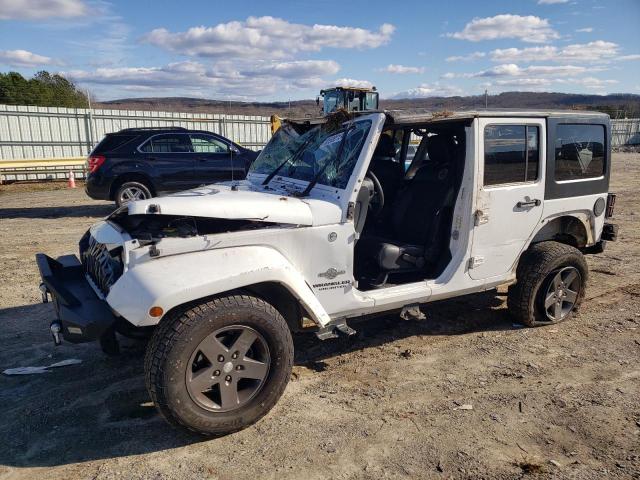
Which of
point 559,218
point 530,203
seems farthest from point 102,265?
point 559,218

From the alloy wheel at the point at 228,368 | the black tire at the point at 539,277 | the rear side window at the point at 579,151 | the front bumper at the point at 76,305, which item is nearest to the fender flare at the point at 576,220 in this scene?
the black tire at the point at 539,277

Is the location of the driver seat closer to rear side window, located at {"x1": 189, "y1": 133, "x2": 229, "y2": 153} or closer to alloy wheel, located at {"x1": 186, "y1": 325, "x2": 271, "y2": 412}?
alloy wheel, located at {"x1": 186, "y1": 325, "x2": 271, "y2": 412}

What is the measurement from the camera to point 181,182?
1129cm

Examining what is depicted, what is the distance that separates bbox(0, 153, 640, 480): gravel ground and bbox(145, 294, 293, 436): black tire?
0.15 meters

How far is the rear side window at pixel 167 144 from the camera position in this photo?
11109mm

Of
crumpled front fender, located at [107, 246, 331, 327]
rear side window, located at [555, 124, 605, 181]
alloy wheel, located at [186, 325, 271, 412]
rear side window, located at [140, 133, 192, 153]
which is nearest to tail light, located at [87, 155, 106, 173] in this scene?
rear side window, located at [140, 133, 192, 153]

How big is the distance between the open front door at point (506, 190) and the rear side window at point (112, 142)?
887 centimetres

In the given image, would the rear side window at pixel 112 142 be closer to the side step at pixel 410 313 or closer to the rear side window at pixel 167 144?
the rear side window at pixel 167 144

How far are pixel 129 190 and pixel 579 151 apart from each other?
901 centimetres

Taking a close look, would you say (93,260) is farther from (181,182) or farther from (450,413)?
(181,182)

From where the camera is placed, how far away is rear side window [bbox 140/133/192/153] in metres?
11.1

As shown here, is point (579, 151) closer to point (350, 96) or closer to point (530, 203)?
point (530, 203)

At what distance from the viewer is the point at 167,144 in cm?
1127

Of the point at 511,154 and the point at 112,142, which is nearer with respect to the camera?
the point at 511,154
